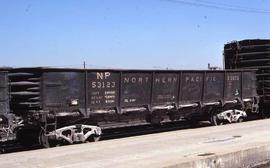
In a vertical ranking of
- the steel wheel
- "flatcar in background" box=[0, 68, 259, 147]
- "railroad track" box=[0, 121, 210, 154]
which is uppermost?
"flatcar in background" box=[0, 68, 259, 147]

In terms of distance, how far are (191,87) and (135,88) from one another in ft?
9.11

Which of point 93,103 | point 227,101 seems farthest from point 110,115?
point 227,101

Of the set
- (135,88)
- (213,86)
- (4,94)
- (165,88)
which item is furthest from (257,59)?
(4,94)

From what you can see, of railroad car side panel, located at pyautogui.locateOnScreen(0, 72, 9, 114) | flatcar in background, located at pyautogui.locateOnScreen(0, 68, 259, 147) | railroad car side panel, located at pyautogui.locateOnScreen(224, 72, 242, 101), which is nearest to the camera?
railroad car side panel, located at pyautogui.locateOnScreen(0, 72, 9, 114)

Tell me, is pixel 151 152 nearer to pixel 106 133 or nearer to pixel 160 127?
pixel 106 133

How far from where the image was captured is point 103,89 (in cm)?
1473

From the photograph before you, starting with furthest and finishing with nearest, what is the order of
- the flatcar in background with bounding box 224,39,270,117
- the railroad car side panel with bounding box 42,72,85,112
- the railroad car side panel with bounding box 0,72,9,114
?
1. the flatcar in background with bounding box 224,39,270,117
2. the railroad car side panel with bounding box 42,72,85,112
3. the railroad car side panel with bounding box 0,72,9,114

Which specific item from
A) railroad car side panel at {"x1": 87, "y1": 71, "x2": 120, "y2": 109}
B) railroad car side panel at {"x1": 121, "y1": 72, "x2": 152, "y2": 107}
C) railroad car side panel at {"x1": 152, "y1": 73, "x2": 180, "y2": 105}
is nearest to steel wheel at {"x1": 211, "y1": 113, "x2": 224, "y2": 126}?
railroad car side panel at {"x1": 152, "y1": 73, "x2": 180, "y2": 105}

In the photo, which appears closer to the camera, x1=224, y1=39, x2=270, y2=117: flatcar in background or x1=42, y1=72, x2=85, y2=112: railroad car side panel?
x1=42, y1=72, x2=85, y2=112: railroad car side panel

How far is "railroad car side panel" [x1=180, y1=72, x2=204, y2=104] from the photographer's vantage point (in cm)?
1742

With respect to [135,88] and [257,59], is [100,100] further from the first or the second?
[257,59]

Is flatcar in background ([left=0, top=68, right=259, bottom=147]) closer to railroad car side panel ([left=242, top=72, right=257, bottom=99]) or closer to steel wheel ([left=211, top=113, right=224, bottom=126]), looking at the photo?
steel wheel ([left=211, top=113, right=224, bottom=126])

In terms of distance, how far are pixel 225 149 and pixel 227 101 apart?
8.71 m

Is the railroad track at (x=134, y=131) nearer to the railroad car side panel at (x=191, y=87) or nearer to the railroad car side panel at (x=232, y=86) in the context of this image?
the railroad car side panel at (x=191, y=87)
